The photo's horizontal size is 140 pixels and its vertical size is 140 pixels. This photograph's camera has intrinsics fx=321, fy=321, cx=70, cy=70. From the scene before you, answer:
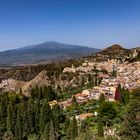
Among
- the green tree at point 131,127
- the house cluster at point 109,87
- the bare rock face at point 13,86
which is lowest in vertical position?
the bare rock face at point 13,86

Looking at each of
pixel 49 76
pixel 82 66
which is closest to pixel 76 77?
pixel 49 76

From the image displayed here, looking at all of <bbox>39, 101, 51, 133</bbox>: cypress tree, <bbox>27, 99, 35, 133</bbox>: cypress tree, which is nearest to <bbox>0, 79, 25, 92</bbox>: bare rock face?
<bbox>27, 99, 35, 133</bbox>: cypress tree

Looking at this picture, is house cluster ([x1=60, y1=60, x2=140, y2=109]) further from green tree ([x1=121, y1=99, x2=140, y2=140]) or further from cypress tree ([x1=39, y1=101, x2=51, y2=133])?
green tree ([x1=121, y1=99, x2=140, y2=140])

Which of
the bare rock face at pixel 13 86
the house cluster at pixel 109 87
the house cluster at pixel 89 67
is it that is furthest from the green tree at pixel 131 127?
the house cluster at pixel 89 67

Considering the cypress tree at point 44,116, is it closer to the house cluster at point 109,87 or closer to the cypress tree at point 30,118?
the cypress tree at point 30,118

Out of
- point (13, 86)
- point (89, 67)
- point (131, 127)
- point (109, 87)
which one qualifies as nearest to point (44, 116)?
point (131, 127)

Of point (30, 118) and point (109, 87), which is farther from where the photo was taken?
point (109, 87)

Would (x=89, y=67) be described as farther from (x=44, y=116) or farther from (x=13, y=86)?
(x=44, y=116)

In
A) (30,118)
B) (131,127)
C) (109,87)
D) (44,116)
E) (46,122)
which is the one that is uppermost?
(131,127)

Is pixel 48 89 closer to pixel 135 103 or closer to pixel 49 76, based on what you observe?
pixel 49 76

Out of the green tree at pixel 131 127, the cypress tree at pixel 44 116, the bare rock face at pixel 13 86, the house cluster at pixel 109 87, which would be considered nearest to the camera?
the green tree at pixel 131 127

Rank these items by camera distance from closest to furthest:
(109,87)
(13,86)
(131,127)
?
(131,127) → (109,87) → (13,86)
